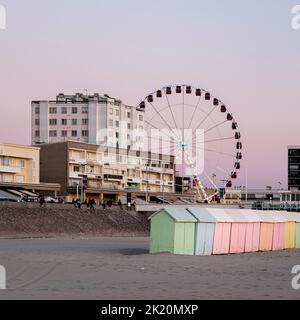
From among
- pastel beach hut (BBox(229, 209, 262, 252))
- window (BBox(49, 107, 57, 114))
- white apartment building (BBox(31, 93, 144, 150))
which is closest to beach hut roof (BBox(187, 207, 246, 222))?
pastel beach hut (BBox(229, 209, 262, 252))

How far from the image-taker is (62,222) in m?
68.4

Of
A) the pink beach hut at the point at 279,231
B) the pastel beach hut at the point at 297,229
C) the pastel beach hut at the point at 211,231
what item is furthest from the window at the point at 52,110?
the pastel beach hut at the point at 211,231

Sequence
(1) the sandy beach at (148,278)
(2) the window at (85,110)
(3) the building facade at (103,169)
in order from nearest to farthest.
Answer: (1) the sandy beach at (148,278) → (3) the building facade at (103,169) → (2) the window at (85,110)

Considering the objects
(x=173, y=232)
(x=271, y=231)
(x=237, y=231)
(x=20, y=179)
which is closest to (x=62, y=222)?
(x=20, y=179)

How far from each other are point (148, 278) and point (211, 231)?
1301cm

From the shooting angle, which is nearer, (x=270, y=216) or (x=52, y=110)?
(x=270, y=216)

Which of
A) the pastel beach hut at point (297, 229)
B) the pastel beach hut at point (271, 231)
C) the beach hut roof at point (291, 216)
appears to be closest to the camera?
the pastel beach hut at point (271, 231)

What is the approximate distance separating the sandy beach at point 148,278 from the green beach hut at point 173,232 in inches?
99.9

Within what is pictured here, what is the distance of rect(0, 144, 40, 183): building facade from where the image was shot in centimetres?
9144

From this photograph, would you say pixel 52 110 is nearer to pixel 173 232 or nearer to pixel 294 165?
pixel 294 165

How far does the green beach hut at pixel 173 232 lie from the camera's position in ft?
102

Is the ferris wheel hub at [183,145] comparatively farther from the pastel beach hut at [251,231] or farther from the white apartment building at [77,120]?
the white apartment building at [77,120]

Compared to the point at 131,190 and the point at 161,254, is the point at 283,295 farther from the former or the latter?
the point at 131,190

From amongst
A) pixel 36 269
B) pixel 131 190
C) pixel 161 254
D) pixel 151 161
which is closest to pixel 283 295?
pixel 36 269
